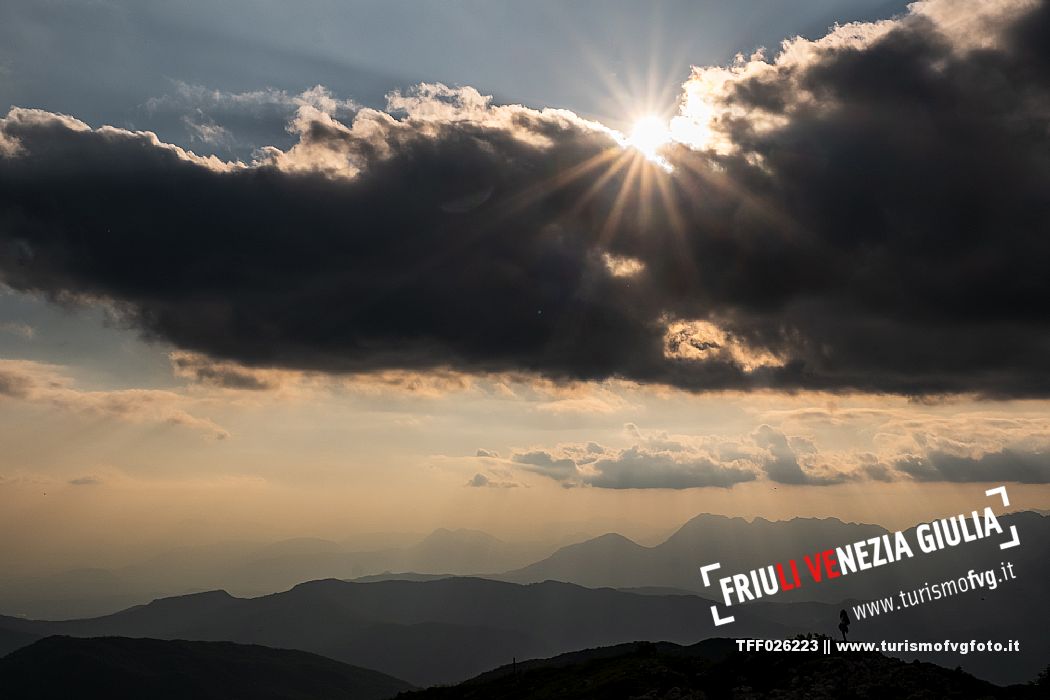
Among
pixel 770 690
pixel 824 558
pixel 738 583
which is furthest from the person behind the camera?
pixel 824 558

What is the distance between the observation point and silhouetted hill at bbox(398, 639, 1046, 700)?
64562 millimetres

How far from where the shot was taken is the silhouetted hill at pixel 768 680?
64.6 metres

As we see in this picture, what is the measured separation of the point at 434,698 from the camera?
11462cm

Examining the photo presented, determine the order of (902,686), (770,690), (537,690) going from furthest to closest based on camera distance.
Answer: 1. (537,690)
2. (770,690)
3. (902,686)

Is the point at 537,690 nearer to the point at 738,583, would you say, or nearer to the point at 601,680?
the point at 601,680

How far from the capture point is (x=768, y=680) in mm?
71812

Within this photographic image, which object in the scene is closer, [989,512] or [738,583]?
[738,583]

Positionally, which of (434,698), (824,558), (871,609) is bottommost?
(434,698)

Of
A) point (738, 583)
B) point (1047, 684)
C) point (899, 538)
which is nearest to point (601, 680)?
point (738, 583)

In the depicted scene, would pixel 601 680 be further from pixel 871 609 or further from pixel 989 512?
pixel 989 512

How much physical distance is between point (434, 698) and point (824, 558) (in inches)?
2421

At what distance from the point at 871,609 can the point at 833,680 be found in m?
20.7

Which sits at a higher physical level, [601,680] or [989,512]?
A: [989,512]

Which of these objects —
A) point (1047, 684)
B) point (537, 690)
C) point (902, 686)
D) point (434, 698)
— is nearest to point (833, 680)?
point (902, 686)
